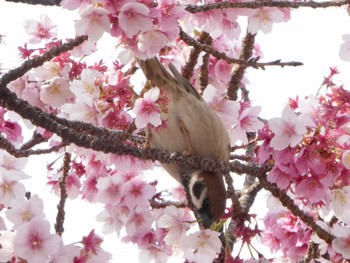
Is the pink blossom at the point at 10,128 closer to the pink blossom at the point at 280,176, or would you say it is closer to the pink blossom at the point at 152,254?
the pink blossom at the point at 152,254

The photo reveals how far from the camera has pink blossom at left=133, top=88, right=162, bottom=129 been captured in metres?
3.18

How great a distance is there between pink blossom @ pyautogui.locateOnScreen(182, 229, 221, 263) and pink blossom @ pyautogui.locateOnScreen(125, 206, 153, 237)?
27cm

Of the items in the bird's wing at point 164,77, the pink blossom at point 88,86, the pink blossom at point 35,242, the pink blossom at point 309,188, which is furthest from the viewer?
the bird's wing at point 164,77

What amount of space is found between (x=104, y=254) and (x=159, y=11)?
1360 mm

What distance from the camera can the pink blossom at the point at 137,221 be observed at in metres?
3.96

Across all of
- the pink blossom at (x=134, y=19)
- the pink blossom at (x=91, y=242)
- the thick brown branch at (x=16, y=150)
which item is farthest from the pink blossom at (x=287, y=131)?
the thick brown branch at (x=16, y=150)

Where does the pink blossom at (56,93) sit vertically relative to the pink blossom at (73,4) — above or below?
above

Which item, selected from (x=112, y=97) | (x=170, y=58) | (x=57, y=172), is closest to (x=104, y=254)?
(x=112, y=97)

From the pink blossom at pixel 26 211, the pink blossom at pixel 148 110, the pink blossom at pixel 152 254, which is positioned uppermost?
the pink blossom at pixel 148 110

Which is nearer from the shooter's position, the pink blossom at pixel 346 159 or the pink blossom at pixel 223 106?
the pink blossom at pixel 346 159

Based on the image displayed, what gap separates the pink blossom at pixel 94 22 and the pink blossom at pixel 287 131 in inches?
38.4

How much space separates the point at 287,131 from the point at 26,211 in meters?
1.33

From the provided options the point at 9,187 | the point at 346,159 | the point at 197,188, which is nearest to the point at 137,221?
the point at 197,188

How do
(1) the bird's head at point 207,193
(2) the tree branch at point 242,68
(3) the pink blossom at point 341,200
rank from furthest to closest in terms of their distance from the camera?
(2) the tree branch at point 242,68 → (1) the bird's head at point 207,193 → (3) the pink blossom at point 341,200
